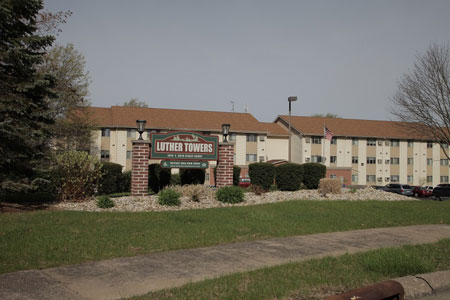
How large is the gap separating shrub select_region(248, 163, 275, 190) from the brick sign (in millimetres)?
2537

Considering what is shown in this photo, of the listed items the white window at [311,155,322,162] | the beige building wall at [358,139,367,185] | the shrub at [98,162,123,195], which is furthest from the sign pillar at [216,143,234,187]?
the beige building wall at [358,139,367,185]

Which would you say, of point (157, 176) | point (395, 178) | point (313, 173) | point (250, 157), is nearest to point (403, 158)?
point (395, 178)

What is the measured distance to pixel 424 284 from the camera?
5.79 m

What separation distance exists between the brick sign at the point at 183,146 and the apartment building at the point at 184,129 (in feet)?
85.5

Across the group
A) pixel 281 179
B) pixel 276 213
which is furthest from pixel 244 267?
pixel 281 179

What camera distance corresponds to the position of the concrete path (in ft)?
17.5

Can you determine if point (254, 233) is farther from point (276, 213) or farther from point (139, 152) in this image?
point (139, 152)

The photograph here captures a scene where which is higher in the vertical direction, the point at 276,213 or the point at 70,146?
Result: the point at 70,146

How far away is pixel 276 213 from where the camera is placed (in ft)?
40.3

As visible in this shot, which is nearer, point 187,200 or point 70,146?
point 187,200

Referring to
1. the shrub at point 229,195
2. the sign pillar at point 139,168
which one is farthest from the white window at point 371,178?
the sign pillar at point 139,168

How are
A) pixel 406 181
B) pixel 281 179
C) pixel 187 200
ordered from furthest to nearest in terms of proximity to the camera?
pixel 406 181
pixel 281 179
pixel 187 200

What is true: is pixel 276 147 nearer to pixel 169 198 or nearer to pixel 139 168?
pixel 139 168

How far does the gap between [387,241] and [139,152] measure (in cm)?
1002
